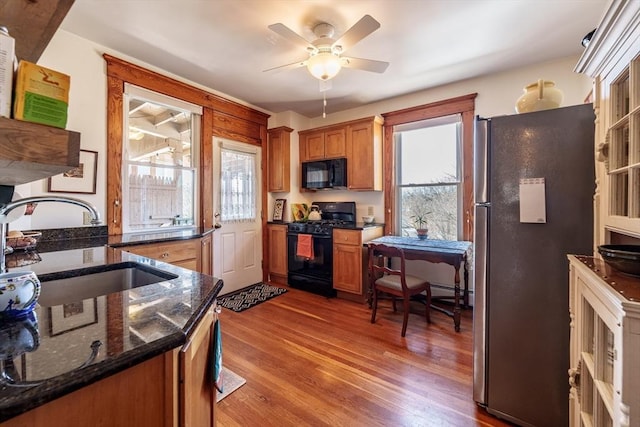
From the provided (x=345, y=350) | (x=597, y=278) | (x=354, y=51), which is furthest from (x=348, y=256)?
(x=597, y=278)

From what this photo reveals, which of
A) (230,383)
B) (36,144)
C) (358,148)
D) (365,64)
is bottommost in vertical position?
(230,383)

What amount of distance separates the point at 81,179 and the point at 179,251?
3.47ft

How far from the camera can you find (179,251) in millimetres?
2527

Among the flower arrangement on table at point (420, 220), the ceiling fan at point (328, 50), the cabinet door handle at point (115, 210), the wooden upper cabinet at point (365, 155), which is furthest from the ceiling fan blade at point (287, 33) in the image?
the flower arrangement on table at point (420, 220)

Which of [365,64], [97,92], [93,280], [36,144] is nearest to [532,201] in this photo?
[365,64]

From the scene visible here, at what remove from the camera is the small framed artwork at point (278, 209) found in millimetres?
4293

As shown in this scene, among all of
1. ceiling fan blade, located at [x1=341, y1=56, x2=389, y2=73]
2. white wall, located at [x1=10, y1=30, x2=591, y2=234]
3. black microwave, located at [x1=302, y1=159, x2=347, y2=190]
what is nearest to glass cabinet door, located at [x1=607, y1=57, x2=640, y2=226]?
ceiling fan blade, located at [x1=341, y1=56, x2=389, y2=73]

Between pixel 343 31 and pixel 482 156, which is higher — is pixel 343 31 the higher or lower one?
the higher one

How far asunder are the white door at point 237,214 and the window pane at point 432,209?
215cm

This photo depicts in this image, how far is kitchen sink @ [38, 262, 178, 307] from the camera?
3.99 ft

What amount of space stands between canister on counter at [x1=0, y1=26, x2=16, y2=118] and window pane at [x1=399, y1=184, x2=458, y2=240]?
3634 mm

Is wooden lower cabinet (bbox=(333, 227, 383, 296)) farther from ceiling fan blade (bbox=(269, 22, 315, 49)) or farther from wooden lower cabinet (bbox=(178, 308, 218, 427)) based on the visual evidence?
wooden lower cabinet (bbox=(178, 308, 218, 427))

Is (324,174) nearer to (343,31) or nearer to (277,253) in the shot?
(277,253)

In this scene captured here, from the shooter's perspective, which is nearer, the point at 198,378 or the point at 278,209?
the point at 198,378
